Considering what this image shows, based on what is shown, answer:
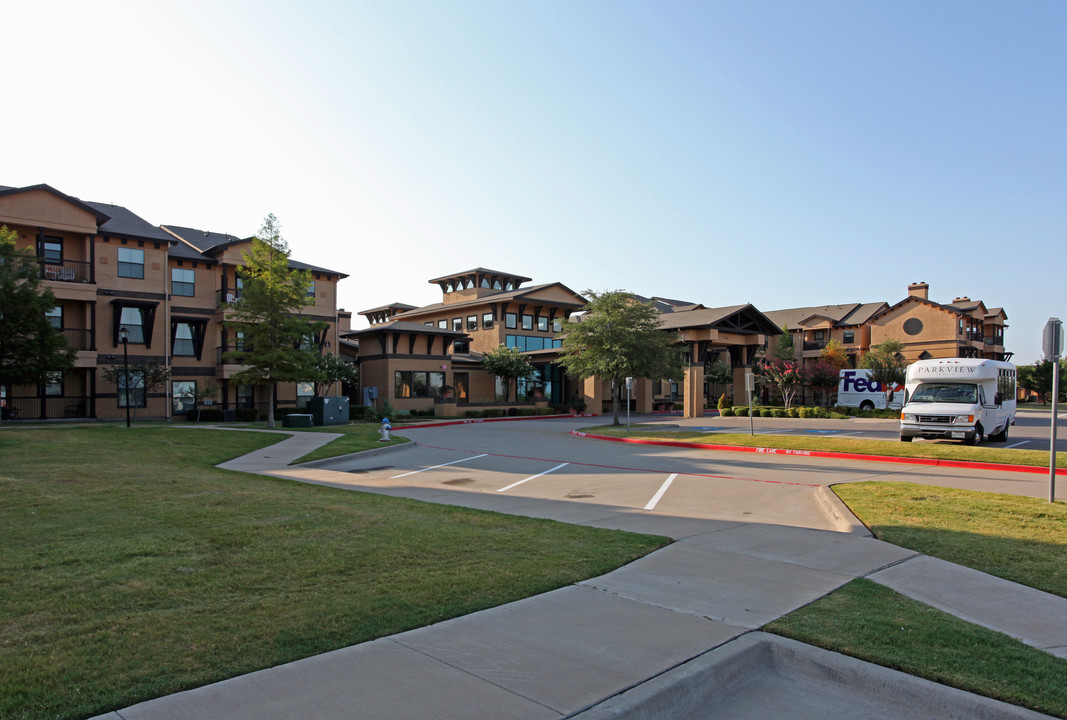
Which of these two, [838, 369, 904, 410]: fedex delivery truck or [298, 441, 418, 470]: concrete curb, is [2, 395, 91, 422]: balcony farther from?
[838, 369, 904, 410]: fedex delivery truck

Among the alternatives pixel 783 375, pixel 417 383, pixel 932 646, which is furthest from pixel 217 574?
pixel 783 375

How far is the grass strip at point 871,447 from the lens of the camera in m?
17.7

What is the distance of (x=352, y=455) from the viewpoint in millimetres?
20078

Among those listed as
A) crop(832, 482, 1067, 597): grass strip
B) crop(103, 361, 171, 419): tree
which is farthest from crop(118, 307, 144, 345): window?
crop(832, 482, 1067, 597): grass strip

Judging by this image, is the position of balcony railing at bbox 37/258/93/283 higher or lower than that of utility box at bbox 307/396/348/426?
higher

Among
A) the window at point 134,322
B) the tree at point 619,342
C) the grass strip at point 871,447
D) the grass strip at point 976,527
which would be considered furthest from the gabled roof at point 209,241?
the grass strip at point 976,527

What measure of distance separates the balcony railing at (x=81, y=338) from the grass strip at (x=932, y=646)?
33.9 m

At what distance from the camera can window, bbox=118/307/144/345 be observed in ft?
108

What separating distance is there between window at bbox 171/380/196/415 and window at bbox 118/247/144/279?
571 cm

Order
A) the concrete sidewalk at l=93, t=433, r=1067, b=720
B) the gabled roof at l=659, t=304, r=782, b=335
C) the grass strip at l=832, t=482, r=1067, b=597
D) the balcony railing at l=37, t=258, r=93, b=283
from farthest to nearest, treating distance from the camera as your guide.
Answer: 1. the gabled roof at l=659, t=304, r=782, b=335
2. the balcony railing at l=37, t=258, r=93, b=283
3. the grass strip at l=832, t=482, r=1067, b=597
4. the concrete sidewalk at l=93, t=433, r=1067, b=720

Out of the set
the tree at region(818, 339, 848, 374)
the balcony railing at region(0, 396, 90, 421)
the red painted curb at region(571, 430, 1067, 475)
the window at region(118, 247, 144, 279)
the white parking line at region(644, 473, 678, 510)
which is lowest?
the red painted curb at region(571, 430, 1067, 475)

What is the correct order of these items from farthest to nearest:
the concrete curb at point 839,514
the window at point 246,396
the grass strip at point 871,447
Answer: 1. the window at point 246,396
2. the grass strip at point 871,447
3. the concrete curb at point 839,514

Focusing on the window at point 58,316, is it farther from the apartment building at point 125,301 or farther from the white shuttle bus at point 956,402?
the white shuttle bus at point 956,402

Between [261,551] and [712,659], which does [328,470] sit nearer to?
[261,551]
